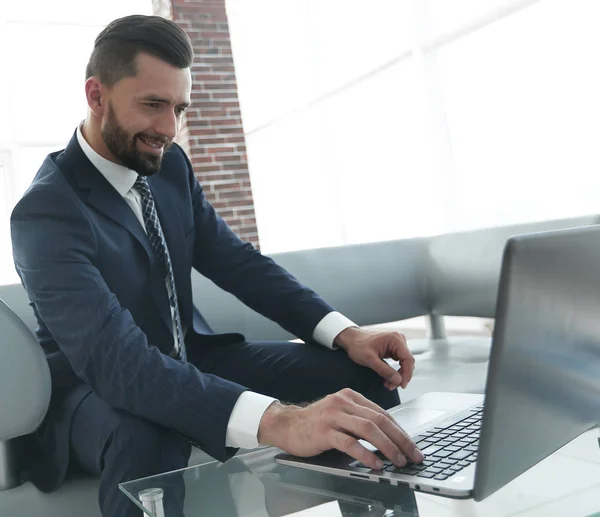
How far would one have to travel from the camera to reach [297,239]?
9133mm

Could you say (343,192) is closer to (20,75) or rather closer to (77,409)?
Result: (20,75)

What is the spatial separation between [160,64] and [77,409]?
808 mm

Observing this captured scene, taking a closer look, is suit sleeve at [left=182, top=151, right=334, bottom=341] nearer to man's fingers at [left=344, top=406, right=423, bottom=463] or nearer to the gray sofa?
the gray sofa

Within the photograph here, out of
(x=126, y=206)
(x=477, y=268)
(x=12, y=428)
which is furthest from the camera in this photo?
(x=477, y=268)

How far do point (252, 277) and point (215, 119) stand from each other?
12.5 feet

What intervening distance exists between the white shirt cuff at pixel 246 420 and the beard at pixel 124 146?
2.41ft

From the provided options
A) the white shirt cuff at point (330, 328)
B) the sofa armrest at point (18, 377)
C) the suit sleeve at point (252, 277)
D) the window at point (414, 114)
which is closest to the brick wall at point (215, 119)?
the window at point (414, 114)

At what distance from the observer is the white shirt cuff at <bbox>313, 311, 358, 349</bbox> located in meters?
1.70

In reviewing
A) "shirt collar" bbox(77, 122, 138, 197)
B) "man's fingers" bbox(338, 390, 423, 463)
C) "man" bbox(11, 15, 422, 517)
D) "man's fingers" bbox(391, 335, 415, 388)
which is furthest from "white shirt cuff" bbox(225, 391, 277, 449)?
"shirt collar" bbox(77, 122, 138, 197)

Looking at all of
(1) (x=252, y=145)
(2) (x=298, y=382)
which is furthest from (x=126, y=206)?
(1) (x=252, y=145)

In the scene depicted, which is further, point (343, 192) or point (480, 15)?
point (343, 192)

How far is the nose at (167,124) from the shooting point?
5.50ft

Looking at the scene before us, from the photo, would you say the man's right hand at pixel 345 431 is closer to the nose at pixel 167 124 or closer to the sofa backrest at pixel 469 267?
the nose at pixel 167 124

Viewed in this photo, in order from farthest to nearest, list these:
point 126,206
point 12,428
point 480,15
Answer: point 480,15 < point 126,206 < point 12,428
